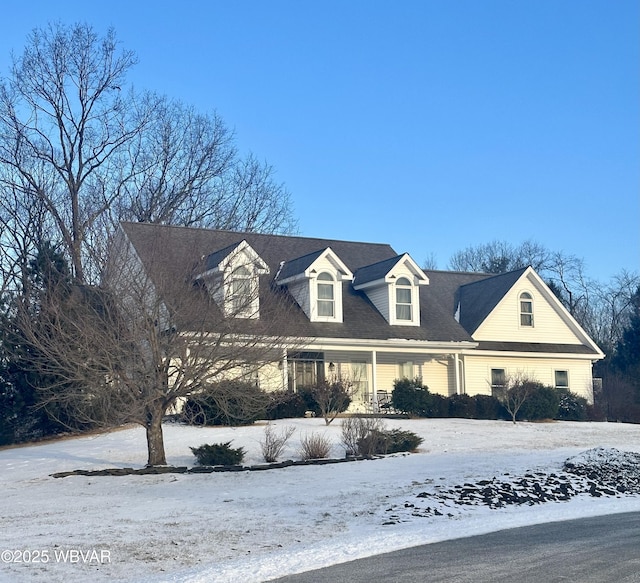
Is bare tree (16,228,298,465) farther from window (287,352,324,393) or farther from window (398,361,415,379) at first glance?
window (398,361,415,379)

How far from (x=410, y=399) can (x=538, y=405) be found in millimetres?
4657

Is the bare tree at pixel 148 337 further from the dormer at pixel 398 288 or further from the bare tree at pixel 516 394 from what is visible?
the dormer at pixel 398 288

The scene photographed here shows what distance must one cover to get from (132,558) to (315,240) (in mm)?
25660

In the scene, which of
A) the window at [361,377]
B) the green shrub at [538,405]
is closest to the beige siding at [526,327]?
the green shrub at [538,405]

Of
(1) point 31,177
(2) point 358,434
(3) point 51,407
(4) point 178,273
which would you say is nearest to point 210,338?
(4) point 178,273

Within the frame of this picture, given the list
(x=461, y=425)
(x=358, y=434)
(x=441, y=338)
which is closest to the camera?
(x=358, y=434)

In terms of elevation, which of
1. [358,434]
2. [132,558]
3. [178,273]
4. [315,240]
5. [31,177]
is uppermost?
[31,177]

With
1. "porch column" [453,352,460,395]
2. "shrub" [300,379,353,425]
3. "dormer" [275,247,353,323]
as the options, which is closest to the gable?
"porch column" [453,352,460,395]

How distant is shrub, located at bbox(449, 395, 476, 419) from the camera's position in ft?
99.1

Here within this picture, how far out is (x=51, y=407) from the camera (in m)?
24.5

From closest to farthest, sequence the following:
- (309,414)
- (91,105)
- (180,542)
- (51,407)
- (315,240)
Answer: (180,542) < (51,407) < (309,414) < (315,240) < (91,105)

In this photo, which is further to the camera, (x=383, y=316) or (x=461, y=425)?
(x=383, y=316)

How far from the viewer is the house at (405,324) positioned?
30.8m

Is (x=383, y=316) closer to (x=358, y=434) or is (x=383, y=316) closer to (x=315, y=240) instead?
(x=315, y=240)
